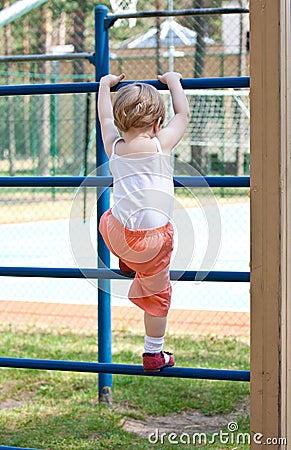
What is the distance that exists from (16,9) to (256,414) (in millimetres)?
3083

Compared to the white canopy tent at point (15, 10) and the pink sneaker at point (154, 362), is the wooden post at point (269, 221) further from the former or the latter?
the white canopy tent at point (15, 10)

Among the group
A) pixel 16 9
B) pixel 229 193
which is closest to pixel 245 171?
pixel 229 193

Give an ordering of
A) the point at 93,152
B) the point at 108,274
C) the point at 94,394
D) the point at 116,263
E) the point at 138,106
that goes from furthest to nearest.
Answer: the point at 93,152 → the point at 116,263 → the point at 94,394 → the point at 108,274 → the point at 138,106

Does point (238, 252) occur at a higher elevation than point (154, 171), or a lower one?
lower

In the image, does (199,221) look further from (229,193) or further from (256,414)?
(256,414)

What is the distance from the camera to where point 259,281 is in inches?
83.7

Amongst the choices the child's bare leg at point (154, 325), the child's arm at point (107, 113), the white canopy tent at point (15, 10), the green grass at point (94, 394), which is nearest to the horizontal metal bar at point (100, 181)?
the child's arm at point (107, 113)

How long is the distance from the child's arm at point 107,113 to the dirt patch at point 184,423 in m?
1.44

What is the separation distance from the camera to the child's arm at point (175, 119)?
95.7 inches

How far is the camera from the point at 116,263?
753 cm

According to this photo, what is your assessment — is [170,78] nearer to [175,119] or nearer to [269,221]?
[175,119]

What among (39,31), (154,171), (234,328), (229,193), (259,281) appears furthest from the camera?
(39,31)

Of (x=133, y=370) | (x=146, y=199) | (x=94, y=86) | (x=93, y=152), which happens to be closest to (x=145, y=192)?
(x=146, y=199)

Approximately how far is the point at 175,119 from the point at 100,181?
33 centimetres
